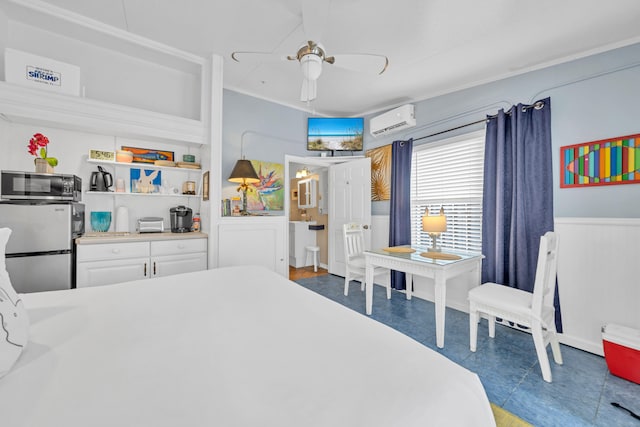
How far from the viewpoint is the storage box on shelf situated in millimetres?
2252

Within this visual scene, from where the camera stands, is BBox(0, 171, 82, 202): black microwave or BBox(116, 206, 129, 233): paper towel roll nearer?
BBox(0, 171, 82, 202): black microwave

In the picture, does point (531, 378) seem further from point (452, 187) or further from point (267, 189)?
point (267, 189)

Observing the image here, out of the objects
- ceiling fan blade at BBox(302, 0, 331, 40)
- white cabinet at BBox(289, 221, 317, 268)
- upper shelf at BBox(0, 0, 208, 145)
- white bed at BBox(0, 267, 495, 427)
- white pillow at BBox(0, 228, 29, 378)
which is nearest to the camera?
white bed at BBox(0, 267, 495, 427)

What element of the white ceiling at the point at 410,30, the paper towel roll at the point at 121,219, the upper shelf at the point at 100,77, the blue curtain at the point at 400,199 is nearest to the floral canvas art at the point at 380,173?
the blue curtain at the point at 400,199

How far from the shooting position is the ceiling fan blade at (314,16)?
1.50 m

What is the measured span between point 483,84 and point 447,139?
0.70 meters

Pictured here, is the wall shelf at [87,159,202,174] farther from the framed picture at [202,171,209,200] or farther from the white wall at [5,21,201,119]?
the white wall at [5,21,201,119]

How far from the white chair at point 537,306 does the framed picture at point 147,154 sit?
3.61 meters

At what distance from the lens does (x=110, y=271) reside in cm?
234

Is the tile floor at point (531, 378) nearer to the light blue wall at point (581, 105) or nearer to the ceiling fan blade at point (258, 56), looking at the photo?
the light blue wall at point (581, 105)

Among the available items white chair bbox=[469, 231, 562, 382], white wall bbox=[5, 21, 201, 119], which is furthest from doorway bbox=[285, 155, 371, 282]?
white chair bbox=[469, 231, 562, 382]

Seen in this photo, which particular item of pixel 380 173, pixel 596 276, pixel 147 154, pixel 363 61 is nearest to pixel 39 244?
pixel 147 154

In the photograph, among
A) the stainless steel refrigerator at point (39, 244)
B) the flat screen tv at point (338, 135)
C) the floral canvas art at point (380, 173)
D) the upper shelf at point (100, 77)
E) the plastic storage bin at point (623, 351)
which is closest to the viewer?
the plastic storage bin at point (623, 351)

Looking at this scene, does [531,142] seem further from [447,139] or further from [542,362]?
[542,362]
